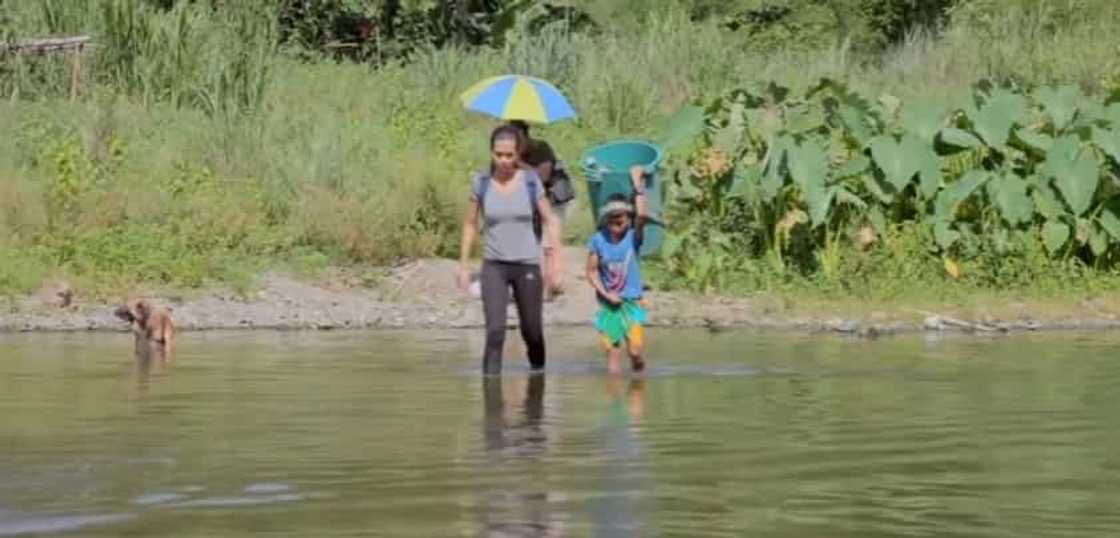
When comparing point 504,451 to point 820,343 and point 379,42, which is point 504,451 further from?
point 379,42

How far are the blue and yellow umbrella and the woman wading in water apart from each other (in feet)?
13.8

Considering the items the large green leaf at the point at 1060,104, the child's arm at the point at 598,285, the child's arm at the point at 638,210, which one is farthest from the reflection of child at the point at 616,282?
the large green leaf at the point at 1060,104

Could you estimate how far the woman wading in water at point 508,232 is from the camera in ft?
50.1

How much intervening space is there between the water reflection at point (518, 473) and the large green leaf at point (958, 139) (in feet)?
27.8

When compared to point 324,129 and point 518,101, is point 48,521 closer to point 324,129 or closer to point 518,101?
point 518,101

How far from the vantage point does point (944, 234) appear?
22422mm

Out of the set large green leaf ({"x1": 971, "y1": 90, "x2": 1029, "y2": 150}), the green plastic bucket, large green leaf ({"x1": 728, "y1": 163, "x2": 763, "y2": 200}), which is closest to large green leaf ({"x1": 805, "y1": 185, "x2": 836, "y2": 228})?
large green leaf ({"x1": 728, "y1": 163, "x2": 763, "y2": 200})

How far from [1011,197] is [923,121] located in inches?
42.4

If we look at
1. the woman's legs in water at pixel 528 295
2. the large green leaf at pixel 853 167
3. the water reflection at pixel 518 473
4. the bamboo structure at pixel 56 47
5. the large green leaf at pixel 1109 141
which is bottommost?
the water reflection at pixel 518 473

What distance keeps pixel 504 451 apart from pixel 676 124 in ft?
37.7

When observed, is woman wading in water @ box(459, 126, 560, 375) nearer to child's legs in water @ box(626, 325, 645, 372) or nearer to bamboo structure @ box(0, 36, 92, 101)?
child's legs in water @ box(626, 325, 645, 372)

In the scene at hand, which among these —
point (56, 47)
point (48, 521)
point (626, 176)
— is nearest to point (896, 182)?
point (626, 176)

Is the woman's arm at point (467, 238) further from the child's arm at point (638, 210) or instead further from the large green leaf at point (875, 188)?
the large green leaf at point (875, 188)

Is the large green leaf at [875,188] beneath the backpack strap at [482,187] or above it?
above
